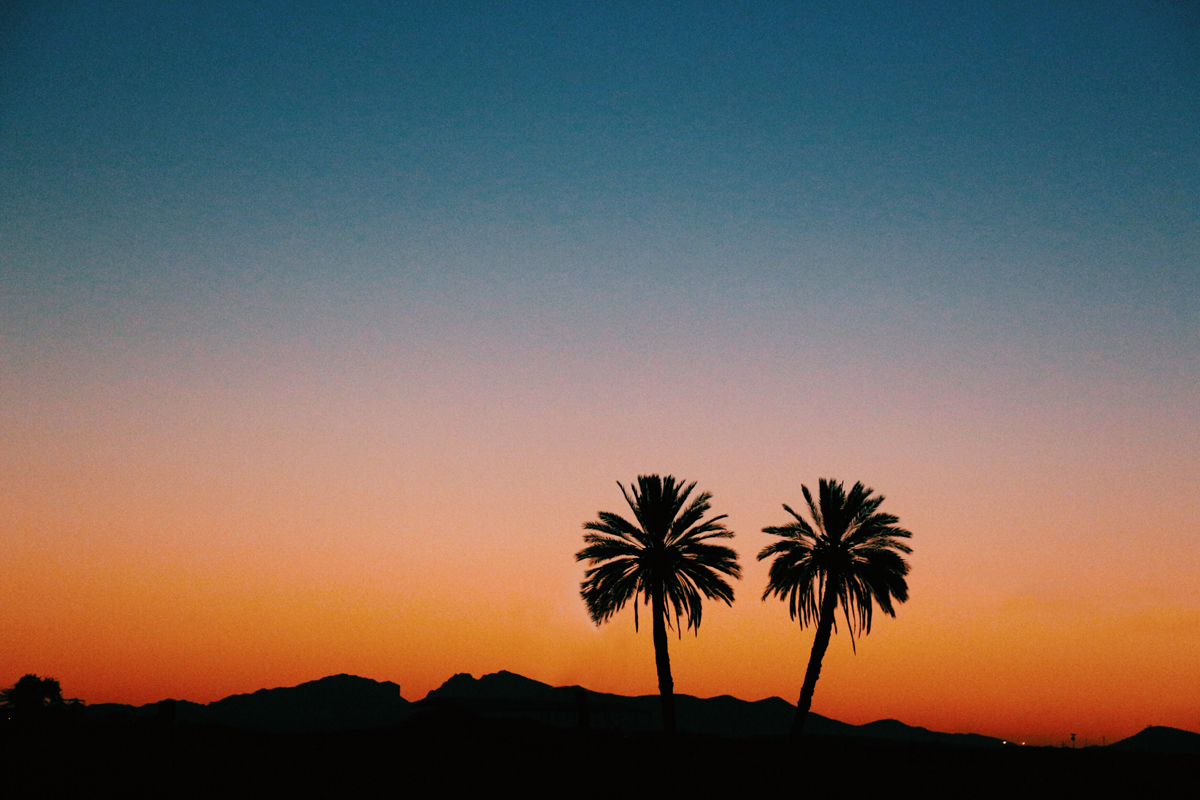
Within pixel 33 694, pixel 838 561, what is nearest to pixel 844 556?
pixel 838 561

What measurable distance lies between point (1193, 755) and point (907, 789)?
90.1 feet

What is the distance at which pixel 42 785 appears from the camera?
81.8ft

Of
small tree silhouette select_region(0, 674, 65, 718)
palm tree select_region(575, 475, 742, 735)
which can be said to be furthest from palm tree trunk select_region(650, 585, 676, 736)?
small tree silhouette select_region(0, 674, 65, 718)

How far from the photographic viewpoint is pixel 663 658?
47.9 meters

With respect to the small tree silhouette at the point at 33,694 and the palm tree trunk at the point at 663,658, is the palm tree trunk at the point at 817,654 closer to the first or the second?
the palm tree trunk at the point at 663,658

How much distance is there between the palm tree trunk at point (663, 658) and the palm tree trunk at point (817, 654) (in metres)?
6.50

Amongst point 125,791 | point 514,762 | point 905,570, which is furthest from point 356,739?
point 905,570

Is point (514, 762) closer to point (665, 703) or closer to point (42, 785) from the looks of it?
point (665, 703)

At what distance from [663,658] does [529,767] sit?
14.2 meters

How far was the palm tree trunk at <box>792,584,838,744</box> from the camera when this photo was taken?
46781 mm

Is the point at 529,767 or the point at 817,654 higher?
the point at 817,654

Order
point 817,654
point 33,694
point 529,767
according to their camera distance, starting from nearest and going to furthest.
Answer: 1. point 529,767
2. point 817,654
3. point 33,694

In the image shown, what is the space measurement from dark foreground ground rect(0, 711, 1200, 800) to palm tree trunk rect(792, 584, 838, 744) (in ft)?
6.21

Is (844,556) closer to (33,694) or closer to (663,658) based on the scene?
(663,658)
